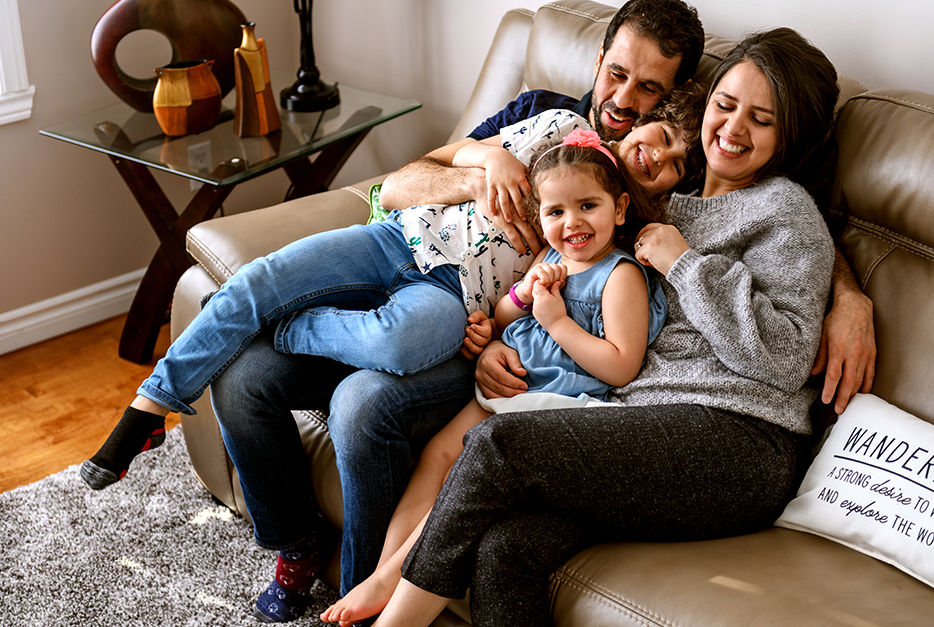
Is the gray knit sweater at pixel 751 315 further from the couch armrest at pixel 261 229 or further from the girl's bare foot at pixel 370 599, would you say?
the couch armrest at pixel 261 229

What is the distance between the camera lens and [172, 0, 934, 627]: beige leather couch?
3.59 feet

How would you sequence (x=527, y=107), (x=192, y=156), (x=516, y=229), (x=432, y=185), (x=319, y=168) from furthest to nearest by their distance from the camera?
(x=319, y=168) < (x=192, y=156) < (x=527, y=107) < (x=432, y=185) < (x=516, y=229)

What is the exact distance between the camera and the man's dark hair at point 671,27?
158cm

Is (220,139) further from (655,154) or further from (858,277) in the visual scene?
(858,277)

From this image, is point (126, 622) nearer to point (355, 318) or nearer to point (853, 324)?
point (355, 318)

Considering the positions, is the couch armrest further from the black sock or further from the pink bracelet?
the pink bracelet

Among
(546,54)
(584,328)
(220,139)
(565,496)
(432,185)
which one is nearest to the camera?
(565,496)

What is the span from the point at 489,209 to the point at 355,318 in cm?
34

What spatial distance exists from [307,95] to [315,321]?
46.4 inches

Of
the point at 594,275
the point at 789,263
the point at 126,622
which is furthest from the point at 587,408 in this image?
the point at 126,622

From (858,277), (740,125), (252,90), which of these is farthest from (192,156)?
(858,277)

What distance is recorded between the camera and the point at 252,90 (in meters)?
2.19

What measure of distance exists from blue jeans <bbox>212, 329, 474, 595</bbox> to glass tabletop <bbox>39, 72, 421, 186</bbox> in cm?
69

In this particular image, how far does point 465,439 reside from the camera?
1.25 meters
